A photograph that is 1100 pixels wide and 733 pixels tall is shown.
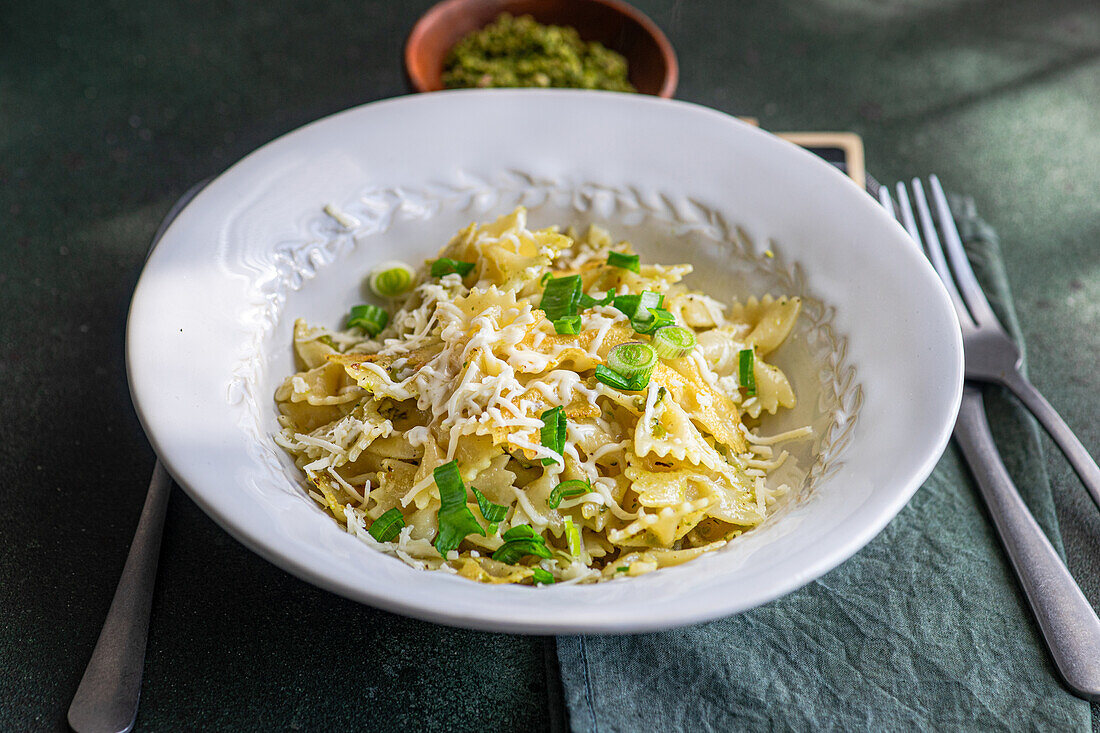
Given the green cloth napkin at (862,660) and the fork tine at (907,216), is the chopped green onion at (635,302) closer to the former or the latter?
the green cloth napkin at (862,660)

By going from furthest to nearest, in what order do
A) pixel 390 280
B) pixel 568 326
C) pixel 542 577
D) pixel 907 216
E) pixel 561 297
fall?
pixel 907 216, pixel 390 280, pixel 561 297, pixel 568 326, pixel 542 577

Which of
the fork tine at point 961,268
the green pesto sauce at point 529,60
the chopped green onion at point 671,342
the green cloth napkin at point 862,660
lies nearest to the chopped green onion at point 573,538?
the green cloth napkin at point 862,660

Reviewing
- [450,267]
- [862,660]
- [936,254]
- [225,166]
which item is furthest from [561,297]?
[225,166]

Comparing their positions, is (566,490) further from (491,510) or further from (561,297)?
(561,297)

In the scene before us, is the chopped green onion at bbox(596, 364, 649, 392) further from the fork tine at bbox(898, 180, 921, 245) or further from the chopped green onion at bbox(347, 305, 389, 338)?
the fork tine at bbox(898, 180, 921, 245)

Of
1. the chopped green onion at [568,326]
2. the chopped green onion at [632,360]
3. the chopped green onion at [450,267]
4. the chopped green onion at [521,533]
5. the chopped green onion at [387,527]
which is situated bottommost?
the chopped green onion at [387,527]

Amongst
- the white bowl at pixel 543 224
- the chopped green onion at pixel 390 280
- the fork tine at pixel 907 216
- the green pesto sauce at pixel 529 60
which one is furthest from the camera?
the green pesto sauce at pixel 529 60

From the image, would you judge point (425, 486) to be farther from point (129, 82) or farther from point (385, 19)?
point (385, 19)
